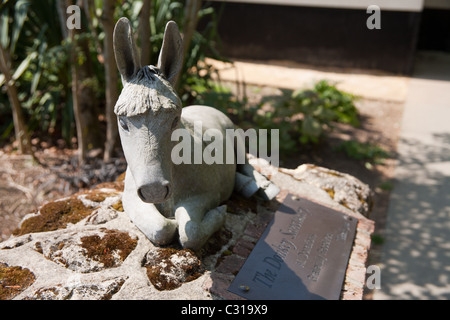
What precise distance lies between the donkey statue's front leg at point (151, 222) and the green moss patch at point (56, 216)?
48 centimetres

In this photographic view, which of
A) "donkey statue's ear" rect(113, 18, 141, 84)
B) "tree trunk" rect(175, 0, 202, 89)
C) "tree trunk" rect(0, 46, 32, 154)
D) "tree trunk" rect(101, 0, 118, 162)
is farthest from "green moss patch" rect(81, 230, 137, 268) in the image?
"tree trunk" rect(0, 46, 32, 154)

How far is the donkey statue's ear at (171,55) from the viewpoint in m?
1.92

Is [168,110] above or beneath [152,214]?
above

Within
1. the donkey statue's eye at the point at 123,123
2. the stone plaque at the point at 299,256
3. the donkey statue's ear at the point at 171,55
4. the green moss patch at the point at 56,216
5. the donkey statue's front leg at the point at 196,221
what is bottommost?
the stone plaque at the point at 299,256

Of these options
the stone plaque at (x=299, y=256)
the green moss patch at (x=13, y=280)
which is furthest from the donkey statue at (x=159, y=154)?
the green moss patch at (x=13, y=280)

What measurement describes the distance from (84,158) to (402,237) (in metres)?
3.65

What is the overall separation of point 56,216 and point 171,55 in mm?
1368

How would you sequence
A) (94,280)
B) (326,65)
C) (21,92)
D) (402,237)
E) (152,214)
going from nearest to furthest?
(94,280) < (152,214) < (402,237) < (21,92) < (326,65)

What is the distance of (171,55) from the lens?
1.98 metres

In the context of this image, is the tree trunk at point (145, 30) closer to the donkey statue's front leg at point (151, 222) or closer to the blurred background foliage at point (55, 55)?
the blurred background foliage at point (55, 55)

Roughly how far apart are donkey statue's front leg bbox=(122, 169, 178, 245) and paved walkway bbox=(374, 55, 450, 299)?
7.23ft

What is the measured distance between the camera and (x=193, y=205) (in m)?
2.31
